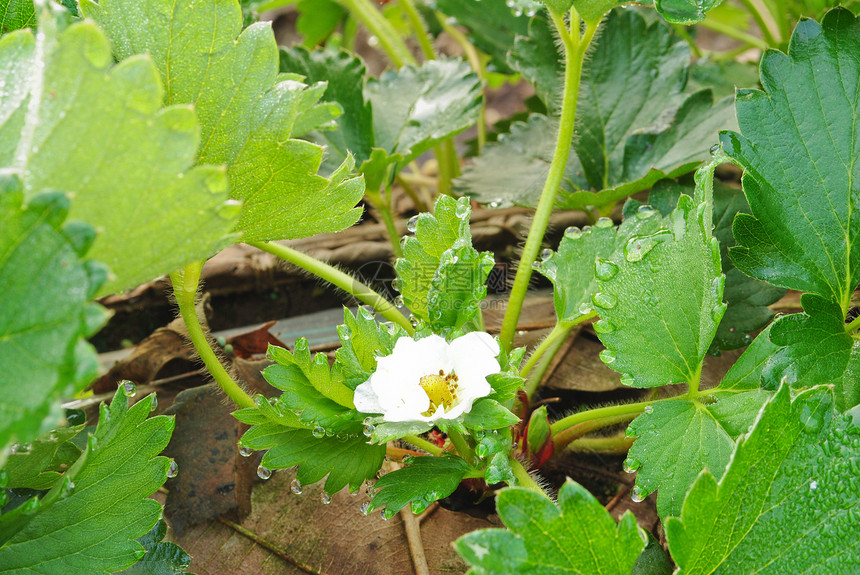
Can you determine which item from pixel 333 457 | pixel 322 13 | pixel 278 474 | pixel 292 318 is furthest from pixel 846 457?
pixel 322 13

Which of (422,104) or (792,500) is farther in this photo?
(422,104)

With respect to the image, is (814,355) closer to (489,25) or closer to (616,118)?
(616,118)

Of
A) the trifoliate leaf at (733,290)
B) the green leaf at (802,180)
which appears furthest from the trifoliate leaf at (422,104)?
the green leaf at (802,180)

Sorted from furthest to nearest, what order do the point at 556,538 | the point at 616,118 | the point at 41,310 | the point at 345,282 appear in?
the point at 616,118
the point at 345,282
the point at 556,538
the point at 41,310

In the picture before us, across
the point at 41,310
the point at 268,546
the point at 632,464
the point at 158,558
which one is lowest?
the point at 268,546

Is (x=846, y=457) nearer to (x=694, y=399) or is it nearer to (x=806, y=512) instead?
(x=806, y=512)

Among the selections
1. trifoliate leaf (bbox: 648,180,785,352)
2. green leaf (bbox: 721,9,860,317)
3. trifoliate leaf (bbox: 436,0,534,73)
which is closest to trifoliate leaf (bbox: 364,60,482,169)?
trifoliate leaf (bbox: 436,0,534,73)

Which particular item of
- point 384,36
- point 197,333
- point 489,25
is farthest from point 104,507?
point 489,25
